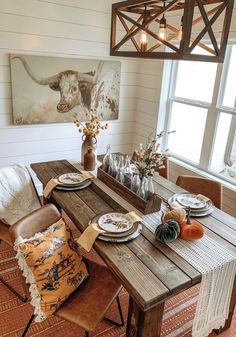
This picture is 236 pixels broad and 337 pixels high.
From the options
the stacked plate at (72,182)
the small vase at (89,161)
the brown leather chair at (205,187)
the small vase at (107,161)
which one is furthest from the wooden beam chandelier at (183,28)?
the brown leather chair at (205,187)

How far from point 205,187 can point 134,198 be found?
825 millimetres

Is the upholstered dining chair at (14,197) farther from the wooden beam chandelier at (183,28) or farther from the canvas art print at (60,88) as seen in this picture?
the wooden beam chandelier at (183,28)

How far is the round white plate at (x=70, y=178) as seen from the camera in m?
2.29

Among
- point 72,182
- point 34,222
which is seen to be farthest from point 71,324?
point 72,182

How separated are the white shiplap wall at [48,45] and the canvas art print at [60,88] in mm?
86

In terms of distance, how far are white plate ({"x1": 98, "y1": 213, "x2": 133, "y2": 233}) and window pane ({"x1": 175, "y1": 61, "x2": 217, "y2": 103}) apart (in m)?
2.05

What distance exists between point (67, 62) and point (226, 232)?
2.65 metres

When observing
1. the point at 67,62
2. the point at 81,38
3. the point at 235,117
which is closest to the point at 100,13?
the point at 81,38

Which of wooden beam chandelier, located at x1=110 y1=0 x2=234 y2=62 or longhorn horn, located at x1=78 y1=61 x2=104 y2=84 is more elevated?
wooden beam chandelier, located at x1=110 y1=0 x2=234 y2=62

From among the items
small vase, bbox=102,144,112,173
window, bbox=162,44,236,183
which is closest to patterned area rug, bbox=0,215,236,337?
small vase, bbox=102,144,112,173

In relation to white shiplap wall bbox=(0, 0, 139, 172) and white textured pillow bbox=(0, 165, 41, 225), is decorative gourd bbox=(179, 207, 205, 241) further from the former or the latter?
white shiplap wall bbox=(0, 0, 139, 172)

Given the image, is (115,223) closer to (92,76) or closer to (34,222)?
(34,222)

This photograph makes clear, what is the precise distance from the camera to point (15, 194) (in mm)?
2373

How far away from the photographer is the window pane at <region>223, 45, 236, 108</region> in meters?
2.93
